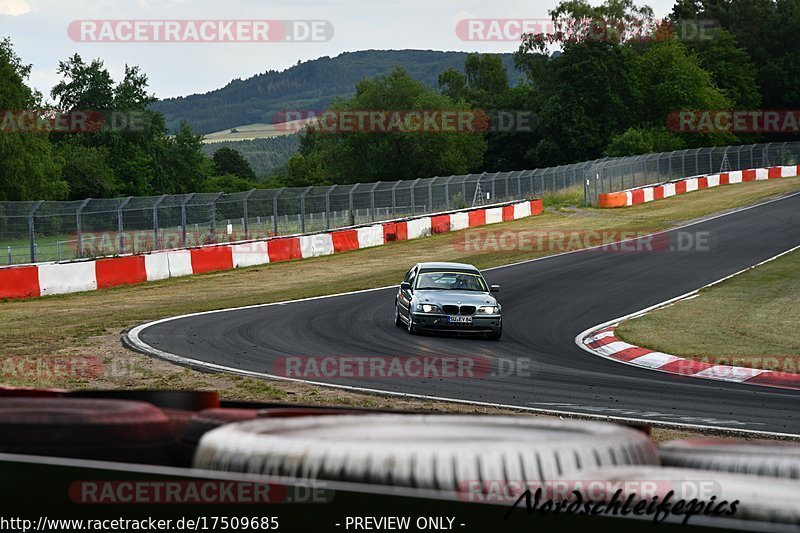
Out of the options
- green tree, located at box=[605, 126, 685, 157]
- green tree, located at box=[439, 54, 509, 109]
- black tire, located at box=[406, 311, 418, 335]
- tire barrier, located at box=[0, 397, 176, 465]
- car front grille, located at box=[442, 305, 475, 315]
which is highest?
green tree, located at box=[439, 54, 509, 109]

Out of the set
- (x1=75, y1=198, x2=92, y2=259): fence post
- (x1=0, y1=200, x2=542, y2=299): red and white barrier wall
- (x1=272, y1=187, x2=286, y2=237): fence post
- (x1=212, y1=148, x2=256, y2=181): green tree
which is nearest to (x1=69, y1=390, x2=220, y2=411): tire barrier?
(x1=0, y1=200, x2=542, y2=299): red and white barrier wall

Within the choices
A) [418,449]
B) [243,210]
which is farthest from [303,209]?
[418,449]

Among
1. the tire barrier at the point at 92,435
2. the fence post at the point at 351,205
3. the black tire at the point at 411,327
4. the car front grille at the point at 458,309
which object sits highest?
the tire barrier at the point at 92,435

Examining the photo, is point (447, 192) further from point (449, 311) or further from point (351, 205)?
point (449, 311)

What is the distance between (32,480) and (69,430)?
0.36 m

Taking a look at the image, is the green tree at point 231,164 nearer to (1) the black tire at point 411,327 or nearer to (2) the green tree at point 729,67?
(2) the green tree at point 729,67

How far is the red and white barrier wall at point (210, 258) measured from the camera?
78.6 feet

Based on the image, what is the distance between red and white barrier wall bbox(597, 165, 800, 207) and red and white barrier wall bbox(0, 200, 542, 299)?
8098 millimetres

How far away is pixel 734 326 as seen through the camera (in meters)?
17.5

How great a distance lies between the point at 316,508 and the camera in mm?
3170

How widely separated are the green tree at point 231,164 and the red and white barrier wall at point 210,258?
134661mm

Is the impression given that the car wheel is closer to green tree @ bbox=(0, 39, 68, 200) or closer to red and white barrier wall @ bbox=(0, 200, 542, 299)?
red and white barrier wall @ bbox=(0, 200, 542, 299)

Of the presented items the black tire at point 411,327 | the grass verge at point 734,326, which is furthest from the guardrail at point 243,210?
the grass verge at point 734,326

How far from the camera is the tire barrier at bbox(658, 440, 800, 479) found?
3.58 meters
